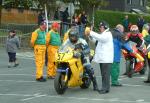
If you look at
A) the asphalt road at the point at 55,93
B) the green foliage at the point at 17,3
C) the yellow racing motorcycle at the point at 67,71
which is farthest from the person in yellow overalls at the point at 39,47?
the green foliage at the point at 17,3

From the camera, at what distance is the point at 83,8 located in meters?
39.2

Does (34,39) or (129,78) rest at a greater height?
(34,39)

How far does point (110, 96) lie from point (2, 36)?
718 inches

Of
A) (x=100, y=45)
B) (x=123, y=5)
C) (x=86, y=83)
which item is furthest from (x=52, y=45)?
(x=123, y=5)

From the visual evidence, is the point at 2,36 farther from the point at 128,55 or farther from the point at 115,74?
the point at 115,74

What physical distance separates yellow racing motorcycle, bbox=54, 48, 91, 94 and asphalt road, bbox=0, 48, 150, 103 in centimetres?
25

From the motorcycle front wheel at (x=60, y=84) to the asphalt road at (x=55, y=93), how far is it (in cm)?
14

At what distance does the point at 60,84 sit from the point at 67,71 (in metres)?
0.38

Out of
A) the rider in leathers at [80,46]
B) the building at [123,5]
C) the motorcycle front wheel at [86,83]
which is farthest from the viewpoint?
the building at [123,5]

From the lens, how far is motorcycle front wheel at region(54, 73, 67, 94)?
14.5 metres

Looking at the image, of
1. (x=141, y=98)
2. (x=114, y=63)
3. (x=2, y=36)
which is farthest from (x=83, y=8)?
(x=141, y=98)

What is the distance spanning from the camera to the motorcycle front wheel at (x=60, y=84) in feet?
47.5

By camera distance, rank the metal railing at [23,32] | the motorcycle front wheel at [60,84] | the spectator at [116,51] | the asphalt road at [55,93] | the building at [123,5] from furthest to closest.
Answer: the building at [123,5], the metal railing at [23,32], the spectator at [116,51], the motorcycle front wheel at [60,84], the asphalt road at [55,93]

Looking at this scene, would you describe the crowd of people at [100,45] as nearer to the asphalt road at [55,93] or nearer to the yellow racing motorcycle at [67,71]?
the yellow racing motorcycle at [67,71]
